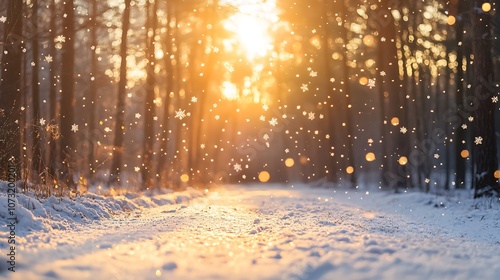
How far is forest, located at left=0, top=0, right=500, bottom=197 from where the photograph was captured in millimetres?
15336

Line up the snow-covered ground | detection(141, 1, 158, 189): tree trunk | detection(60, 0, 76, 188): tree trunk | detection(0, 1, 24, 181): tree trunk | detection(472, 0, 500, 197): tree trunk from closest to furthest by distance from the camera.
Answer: the snow-covered ground, detection(0, 1, 24, 181): tree trunk, detection(472, 0, 500, 197): tree trunk, detection(60, 0, 76, 188): tree trunk, detection(141, 1, 158, 189): tree trunk

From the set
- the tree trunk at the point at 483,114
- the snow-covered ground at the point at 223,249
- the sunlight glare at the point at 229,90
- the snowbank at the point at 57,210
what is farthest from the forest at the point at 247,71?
the snow-covered ground at the point at 223,249

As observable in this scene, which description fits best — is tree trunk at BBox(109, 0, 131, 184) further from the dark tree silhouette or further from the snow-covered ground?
the snow-covered ground

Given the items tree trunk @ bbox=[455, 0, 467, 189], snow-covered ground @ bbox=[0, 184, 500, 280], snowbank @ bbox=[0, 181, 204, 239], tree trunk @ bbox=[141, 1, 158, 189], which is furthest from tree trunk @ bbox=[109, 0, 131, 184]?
tree trunk @ bbox=[455, 0, 467, 189]

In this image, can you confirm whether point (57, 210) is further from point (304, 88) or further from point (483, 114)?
point (304, 88)

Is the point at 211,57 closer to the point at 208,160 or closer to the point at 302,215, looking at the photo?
the point at 208,160

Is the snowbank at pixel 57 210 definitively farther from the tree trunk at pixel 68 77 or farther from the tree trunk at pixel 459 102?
the tree trunk at pixel 459 102

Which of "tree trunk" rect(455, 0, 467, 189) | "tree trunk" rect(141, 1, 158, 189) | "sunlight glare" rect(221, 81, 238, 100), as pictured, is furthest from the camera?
"sunlight glare" rect(221, 81, 238, 100)

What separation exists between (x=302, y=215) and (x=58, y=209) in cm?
476

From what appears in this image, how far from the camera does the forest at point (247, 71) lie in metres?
15.3

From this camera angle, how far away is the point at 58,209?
359 inches

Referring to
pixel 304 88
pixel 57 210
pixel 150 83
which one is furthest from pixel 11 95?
pixel 304 88

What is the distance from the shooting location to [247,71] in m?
32.8

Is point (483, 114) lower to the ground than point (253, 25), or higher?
lower
